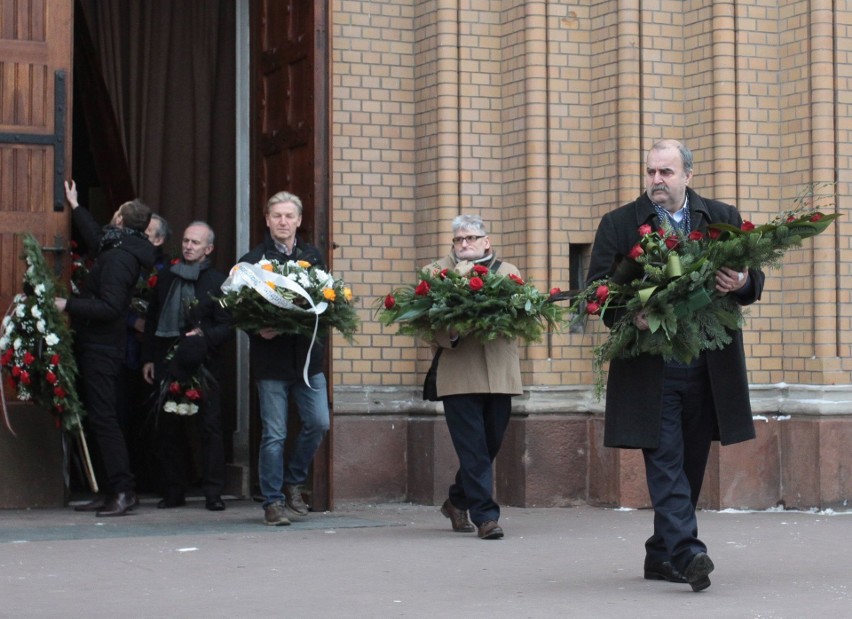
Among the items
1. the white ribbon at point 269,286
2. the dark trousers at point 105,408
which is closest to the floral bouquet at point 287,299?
the white ribbon at point 269,286

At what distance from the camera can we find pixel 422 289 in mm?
9094

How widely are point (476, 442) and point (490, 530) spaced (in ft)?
1.74

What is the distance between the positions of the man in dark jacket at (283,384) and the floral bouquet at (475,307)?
897 mm

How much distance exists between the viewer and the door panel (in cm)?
1059

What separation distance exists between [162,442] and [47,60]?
2781 millimetres

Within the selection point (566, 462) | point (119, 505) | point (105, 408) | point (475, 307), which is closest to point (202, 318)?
point (105, 408)

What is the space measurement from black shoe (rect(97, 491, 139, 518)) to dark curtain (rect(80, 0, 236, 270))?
3.55 m

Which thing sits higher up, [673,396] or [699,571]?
[673,396]

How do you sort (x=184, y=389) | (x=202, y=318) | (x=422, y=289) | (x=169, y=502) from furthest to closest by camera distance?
(x=169, y=502)
(x=184, y=389)
(x=202, y=318)
(x=422, y=289)

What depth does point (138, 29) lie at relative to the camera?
44.5ft

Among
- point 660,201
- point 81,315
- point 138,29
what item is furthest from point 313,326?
point 138,29

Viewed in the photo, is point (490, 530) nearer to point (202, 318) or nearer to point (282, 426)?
point (282, 426)

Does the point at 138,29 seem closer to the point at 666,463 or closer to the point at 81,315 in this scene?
the point at 81,315

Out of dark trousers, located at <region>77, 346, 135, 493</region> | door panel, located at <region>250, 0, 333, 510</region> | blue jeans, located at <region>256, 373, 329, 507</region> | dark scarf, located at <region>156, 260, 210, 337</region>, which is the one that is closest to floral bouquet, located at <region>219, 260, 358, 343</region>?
blue jeans, located at <region>256, 373, 329, 507</region>
